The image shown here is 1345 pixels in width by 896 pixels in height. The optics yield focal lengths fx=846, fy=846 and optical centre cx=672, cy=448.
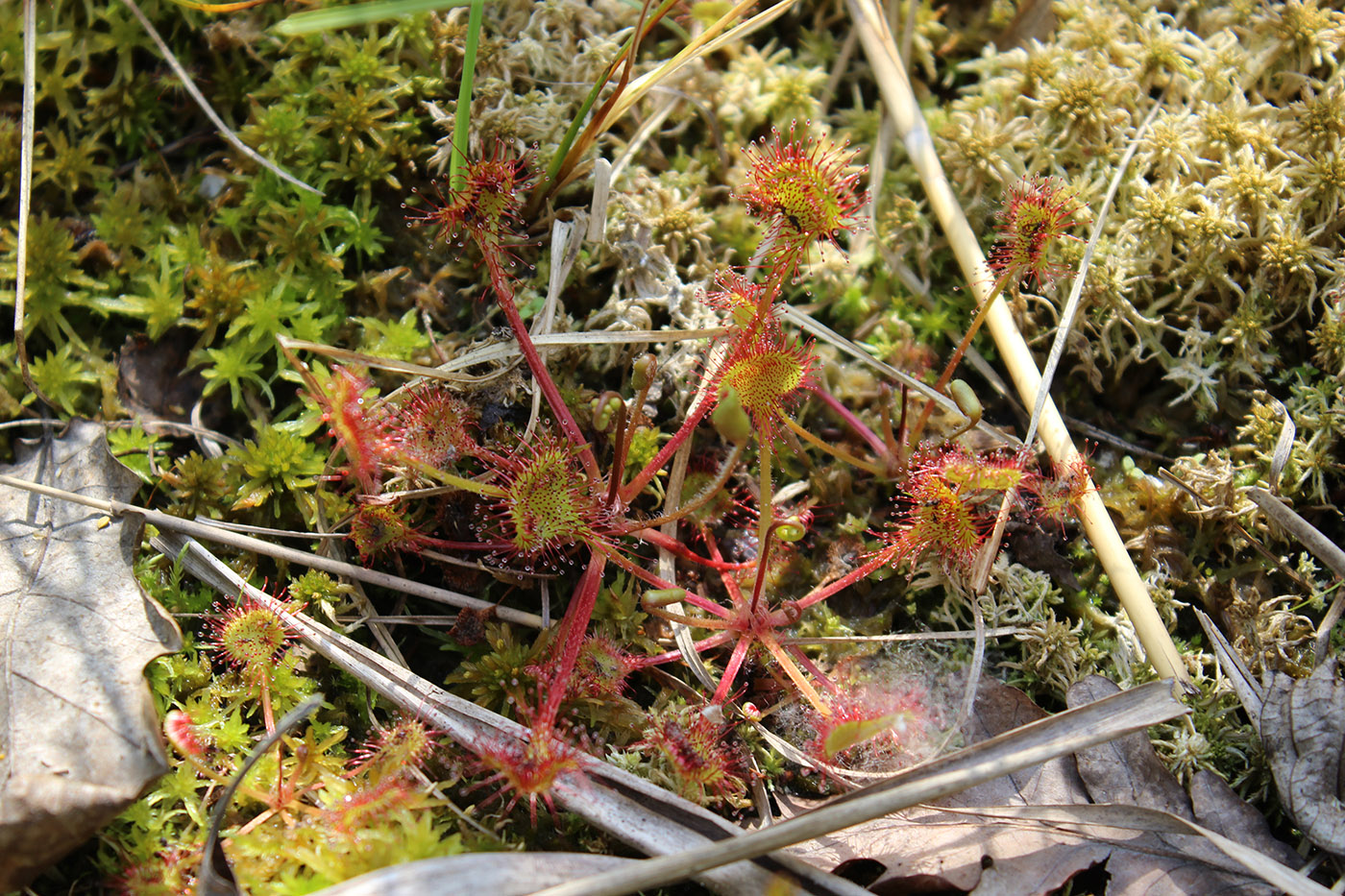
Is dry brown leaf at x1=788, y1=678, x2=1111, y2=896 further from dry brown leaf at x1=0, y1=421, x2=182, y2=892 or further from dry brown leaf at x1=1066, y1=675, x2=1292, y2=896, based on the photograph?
dry brown leaf at x1=0, y1=421, x2=182, y2=892

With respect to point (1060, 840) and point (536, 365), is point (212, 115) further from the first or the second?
point (1060, 840)

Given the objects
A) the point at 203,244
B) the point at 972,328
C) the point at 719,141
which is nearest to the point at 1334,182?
the point at 972,328

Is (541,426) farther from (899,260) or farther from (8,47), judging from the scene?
(8,47)

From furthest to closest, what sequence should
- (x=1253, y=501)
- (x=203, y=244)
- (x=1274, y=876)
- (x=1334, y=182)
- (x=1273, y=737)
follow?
1. (x=203, y=244)
2. (x=1334, y=182)
3. (x=1253, y=501)
4. (x=1273, y=737)
5. (x=1274, y=876)

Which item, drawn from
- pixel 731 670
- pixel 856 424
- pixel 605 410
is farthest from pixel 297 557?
pixel 856 424

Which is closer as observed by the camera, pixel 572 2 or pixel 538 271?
pixel 538 271

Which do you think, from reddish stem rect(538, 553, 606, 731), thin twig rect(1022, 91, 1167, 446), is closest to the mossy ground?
thin twig rect(1022, 91, 1167, 446)

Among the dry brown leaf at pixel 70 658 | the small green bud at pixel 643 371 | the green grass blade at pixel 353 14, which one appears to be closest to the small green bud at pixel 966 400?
the small green bud at pixel 643 371
